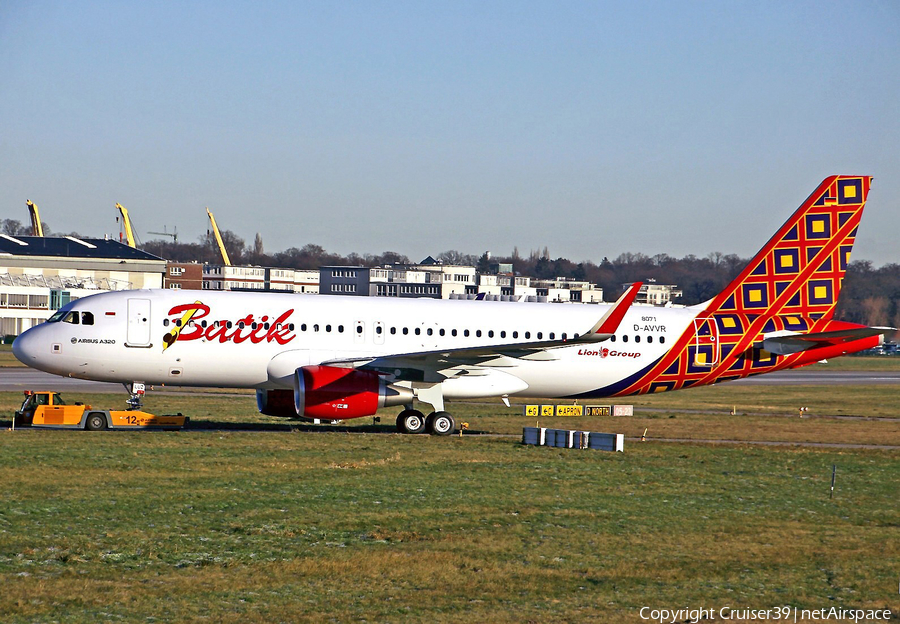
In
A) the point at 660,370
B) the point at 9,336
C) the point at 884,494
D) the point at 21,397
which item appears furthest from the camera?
the point at 9,336

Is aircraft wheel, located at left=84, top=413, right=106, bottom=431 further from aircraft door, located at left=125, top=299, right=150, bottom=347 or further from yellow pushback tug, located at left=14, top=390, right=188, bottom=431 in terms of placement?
aircraft door, located at left=125, top=299, right=150, bottom=347

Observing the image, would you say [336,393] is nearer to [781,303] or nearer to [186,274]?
[781,303]

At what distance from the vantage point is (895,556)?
17062mm

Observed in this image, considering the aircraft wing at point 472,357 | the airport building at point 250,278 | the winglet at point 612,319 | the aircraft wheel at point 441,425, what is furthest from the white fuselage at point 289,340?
the airport building at point 250,278

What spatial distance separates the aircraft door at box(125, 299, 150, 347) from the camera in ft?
109

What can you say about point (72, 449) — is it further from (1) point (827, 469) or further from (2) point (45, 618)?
(1) point (827, 469)

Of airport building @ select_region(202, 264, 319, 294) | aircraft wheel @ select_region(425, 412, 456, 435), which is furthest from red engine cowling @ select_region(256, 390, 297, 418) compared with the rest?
airport building @ select_region(202, 264, 319, 294)

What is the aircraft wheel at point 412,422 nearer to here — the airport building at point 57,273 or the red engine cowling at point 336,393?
the red engine cowling at point 336,393

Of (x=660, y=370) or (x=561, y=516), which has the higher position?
(x=660, y=370)

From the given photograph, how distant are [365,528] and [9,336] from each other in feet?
381

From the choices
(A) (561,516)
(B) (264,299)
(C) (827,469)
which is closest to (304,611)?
(A) (561,516)

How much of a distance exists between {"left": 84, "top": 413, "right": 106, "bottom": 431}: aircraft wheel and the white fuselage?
184cm

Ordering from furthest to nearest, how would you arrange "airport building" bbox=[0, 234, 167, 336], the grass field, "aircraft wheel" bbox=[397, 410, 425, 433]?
"airport building" bbox=[0, 234, 167, 336] < "aircraft wheel" bbox=[397, 410, 425, 433] < the grass field

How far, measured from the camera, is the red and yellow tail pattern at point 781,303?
3719cm
